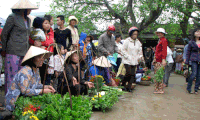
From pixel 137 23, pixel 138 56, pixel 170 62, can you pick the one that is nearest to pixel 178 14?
pixel 137 23

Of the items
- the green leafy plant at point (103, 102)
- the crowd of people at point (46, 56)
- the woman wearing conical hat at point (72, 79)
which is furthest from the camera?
the woman wearing conical hat at point (72, 79)

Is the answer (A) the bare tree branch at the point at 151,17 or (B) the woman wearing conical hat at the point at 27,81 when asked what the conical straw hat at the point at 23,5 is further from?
(A) the bare tree branch at the point at 151,17

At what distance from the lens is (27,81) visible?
124 inches

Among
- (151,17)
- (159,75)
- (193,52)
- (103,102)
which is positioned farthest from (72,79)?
(151,17)

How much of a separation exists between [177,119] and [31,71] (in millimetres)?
2574

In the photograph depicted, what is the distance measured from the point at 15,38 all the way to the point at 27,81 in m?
1.16

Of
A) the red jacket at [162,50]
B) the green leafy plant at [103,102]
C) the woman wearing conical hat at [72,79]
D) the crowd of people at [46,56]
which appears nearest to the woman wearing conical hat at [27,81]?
the crowd of people at [46,56]

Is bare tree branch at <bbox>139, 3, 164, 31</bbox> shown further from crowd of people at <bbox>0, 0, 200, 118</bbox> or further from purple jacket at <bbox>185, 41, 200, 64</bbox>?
crowd of people at <bbox>0, 0, 200, 118</bbox>

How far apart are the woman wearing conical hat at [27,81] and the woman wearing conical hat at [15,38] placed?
24.4 inches

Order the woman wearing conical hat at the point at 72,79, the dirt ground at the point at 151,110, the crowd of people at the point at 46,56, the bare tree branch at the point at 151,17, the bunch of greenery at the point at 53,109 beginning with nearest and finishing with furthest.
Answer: the bunch of greenery at the point at 53,109, the crowd of people at the point at 46,56, the dirt ground at the point at 151,110, the woman wearing conical hat at the point at 72,79, the bare tree branch at the point at 151,17

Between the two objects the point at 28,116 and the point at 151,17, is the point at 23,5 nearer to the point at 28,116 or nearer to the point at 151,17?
the point at 28,116

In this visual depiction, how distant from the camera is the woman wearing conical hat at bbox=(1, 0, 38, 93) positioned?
12.6 ft

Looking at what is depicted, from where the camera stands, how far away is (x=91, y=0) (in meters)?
12.5

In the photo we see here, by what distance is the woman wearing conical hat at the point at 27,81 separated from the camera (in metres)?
3.07
